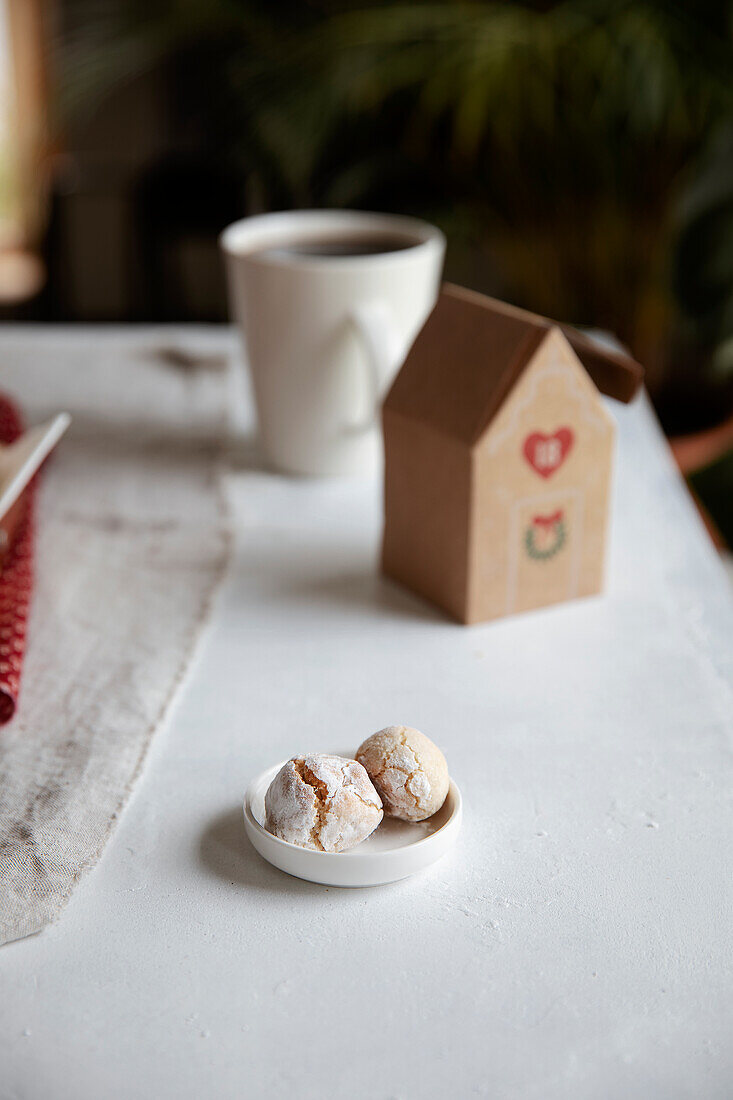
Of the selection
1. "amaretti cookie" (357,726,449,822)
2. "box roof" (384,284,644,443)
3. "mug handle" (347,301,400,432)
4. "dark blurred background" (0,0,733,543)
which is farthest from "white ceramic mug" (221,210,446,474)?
"dark blurred background" (0,0,733,543)

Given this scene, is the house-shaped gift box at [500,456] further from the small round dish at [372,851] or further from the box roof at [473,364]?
the small round dish at [372,851]

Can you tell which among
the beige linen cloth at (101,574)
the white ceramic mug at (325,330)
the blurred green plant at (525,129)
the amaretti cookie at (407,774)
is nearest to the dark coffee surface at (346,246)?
the white ceramic mug at (325,330)

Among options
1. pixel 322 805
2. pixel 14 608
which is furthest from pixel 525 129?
pixel 322 805

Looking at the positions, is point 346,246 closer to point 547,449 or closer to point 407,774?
point 547,449

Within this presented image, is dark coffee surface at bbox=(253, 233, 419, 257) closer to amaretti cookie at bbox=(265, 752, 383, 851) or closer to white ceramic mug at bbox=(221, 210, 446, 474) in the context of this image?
white ceramic mug at bbox=(221, 210, 446, 474)

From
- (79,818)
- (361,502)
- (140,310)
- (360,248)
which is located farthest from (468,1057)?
(140,310)
